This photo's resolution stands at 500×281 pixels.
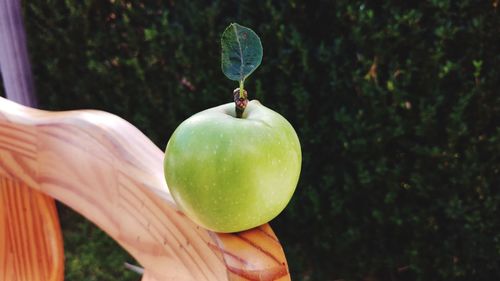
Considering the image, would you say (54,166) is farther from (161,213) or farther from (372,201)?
(372,201)

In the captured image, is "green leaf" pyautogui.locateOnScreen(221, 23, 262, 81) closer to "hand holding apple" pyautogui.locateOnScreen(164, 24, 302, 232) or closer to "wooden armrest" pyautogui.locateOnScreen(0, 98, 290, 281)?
"hand holding apple" pyautogui.locateOnScreen(164, 24, 302, 232)

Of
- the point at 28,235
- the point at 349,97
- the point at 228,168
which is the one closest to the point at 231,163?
the point at 228,168

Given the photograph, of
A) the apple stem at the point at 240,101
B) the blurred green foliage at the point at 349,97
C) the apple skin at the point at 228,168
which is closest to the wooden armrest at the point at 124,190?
the apple skin at the point at 228,168

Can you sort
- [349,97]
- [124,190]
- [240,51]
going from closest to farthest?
[240,51], [124,190], [349,97]

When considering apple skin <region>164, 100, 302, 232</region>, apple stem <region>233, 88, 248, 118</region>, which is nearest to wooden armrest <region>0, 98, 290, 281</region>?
apple skin <region>164, 100, 302, 232</region>

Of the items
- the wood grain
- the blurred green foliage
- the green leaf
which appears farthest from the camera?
the blurred green foliage

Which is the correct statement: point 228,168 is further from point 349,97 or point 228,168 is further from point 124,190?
point 349,97
